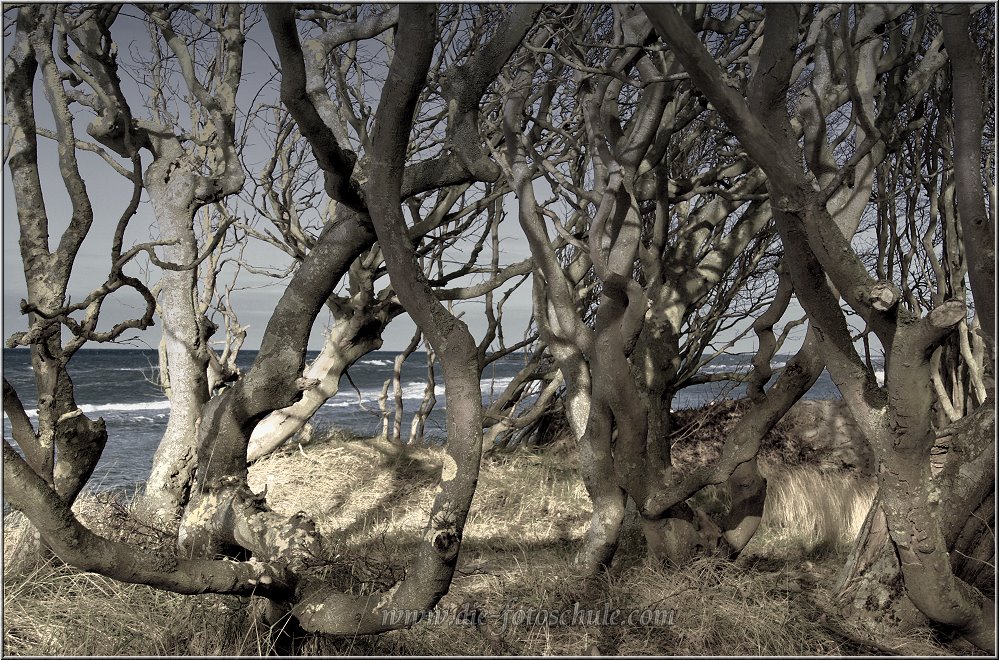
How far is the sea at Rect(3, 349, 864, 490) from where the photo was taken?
10.1 m

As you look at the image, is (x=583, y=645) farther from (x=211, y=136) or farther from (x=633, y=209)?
(x=211, y=136)

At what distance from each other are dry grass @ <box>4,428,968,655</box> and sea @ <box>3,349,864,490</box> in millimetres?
1329

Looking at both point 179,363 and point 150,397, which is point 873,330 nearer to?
point 179,363

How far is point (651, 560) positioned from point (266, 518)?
2.40m

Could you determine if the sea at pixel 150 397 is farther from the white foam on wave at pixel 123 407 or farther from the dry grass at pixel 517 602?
the dry grass at pixel 517 602

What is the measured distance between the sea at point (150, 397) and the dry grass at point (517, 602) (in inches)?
52.3

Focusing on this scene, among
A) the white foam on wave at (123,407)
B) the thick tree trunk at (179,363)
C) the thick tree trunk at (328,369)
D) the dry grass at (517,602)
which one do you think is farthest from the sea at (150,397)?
the dry grass at (517,602)

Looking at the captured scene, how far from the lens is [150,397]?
24.3 metres

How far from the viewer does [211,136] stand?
6.23 meters

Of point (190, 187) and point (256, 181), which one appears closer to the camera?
point (190, 187)

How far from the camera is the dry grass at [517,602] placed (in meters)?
3.59

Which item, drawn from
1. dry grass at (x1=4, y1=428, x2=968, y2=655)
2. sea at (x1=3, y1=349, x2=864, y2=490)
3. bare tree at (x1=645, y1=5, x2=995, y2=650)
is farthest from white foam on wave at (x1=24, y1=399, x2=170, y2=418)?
bare tree at (x1=645, y1=5, x2=995, y2=650)

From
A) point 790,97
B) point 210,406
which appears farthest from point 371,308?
point 790,97

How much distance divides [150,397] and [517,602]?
23.0m
